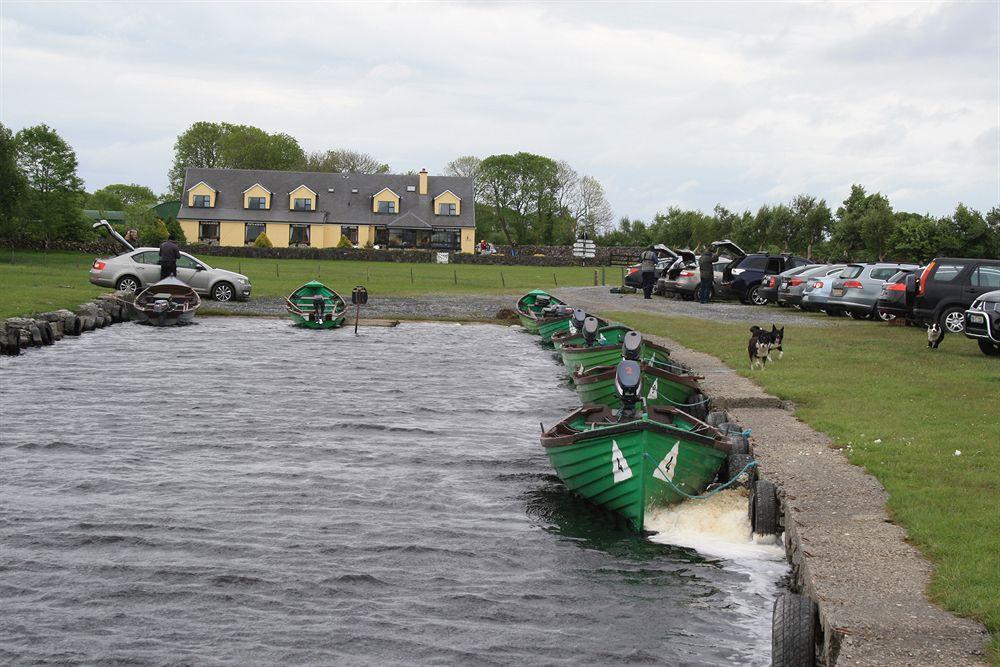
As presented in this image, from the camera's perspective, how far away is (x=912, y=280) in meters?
31.9

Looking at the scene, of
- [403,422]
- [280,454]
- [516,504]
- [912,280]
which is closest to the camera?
[516,504]

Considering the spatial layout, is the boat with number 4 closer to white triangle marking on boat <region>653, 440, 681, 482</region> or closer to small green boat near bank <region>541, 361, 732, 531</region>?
small green boat near bank <region>541, 361, 732, 531</region>

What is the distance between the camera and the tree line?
6394 cm

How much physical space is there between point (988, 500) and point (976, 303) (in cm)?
1407

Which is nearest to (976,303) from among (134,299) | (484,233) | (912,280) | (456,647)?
(912,280)

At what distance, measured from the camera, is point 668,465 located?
13180mm

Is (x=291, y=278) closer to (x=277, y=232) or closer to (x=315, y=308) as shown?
(x=315, y=308)

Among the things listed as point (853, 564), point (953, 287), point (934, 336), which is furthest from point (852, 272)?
point (853, 564)

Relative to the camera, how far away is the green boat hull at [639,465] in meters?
13.0

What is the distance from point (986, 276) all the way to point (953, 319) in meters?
1.35

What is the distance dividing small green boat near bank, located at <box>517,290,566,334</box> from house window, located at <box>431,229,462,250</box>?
71.9 metres

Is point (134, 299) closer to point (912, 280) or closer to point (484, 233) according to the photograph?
point (912, 280)

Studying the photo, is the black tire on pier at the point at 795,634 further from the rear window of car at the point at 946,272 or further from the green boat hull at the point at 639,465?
the rear window of car at the point at 946,272

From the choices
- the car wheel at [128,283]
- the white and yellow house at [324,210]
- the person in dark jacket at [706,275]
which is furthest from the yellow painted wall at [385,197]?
the car wheel at [128,283]
